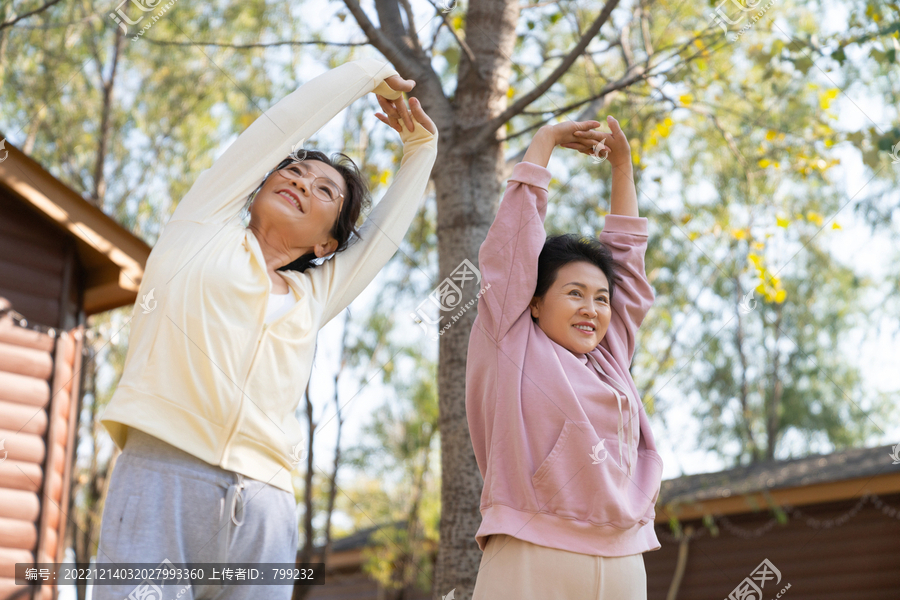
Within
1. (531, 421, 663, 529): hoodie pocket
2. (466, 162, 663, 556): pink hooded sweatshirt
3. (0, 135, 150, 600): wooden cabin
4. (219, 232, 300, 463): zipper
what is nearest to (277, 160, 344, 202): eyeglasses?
(219, 232, 300, 463): zipper

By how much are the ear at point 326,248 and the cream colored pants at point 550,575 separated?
92 cm

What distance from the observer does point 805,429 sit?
1255cm

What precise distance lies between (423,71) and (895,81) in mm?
6817

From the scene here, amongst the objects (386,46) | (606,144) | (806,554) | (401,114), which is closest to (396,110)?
(401,114)

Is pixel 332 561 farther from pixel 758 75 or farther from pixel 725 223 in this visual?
pixel 758 75

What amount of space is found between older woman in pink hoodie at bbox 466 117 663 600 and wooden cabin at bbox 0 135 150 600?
301 centimetres

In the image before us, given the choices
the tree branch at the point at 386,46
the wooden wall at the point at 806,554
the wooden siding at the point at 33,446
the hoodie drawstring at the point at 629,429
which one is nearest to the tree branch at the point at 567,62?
the tree branch at the point at 386,46

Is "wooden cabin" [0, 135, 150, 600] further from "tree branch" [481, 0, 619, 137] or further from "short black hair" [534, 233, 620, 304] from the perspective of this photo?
"short black hair" [534, 233, 620, 304]

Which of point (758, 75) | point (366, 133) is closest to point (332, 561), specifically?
point (366, 133)

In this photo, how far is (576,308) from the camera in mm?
A: 2205

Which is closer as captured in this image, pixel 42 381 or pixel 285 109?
pixel 285 109

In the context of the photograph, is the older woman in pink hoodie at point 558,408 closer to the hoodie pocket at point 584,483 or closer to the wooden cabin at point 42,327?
the hoodie pocket at point 584,483

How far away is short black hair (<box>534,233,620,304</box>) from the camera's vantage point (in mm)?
2279

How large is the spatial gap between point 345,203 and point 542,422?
2.83 feet
